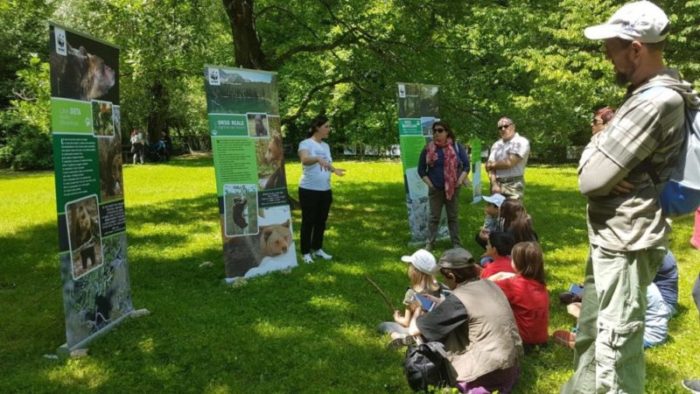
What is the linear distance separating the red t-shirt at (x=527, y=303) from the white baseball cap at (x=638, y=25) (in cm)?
215

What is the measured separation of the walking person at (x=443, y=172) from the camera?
717 cm

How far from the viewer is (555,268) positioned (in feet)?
22.0

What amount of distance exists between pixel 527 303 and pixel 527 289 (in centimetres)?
10

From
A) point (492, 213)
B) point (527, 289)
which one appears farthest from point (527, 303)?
point (492, 213)

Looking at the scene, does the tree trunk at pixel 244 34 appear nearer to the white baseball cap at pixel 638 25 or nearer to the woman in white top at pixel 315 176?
the woman in white top at pixel 315 176

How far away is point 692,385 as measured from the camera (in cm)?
357

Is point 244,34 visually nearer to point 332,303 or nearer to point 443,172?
point 443,172

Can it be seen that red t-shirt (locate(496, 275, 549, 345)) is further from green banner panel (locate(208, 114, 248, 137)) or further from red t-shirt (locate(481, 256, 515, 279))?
green banner panel (locate(208, 114, 248, 137))

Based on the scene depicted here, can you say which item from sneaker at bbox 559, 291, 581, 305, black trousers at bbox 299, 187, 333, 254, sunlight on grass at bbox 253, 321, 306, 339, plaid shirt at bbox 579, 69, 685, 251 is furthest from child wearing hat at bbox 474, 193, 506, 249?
plaid shirt at bbox 579, 69, 685, 251

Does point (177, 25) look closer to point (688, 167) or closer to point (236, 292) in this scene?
point (236, 292)

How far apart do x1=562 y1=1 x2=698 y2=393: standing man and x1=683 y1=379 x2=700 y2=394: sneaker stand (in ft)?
4.64

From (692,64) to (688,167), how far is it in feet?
52.4

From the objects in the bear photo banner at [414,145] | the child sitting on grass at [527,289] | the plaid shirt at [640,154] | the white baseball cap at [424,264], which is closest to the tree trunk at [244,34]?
the bear photo banner at [414,145]

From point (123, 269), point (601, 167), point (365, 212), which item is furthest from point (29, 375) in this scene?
point (365, 212)
